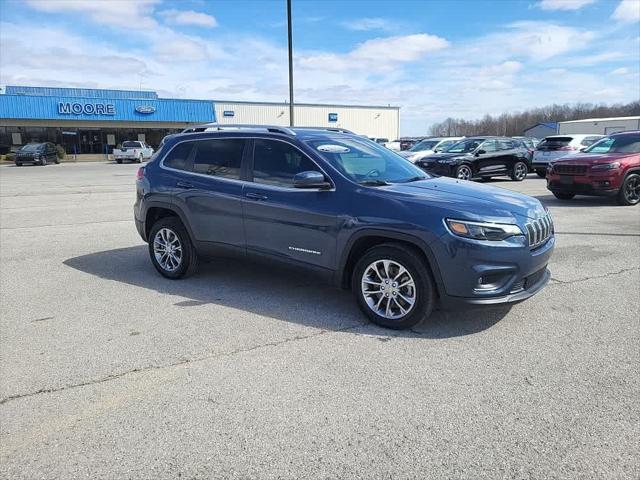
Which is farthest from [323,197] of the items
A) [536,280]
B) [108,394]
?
[108,394]

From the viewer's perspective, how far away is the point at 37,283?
19.7ft

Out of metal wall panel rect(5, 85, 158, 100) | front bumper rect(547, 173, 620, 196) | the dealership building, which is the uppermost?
metal wall panel rect(5, 85, 158, 100)

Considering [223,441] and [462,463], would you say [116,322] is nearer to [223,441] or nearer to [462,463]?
[223,441]

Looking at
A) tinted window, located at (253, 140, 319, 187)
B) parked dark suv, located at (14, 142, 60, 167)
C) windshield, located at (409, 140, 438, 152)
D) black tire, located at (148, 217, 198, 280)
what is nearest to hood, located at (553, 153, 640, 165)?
tinted window, located at (253, 140, 319, 187)

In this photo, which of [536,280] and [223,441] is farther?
[536,280]

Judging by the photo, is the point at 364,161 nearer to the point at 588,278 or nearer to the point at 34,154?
the point at 588,278

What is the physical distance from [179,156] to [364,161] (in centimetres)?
237

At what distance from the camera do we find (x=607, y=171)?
11.6 m

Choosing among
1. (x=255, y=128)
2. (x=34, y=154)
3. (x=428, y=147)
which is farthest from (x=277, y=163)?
(x=34, y=154)

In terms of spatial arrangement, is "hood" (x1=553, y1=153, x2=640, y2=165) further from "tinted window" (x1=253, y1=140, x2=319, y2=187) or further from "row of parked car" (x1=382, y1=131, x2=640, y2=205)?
"tinted window" (x1=253, y1=140, x2=319, y2=187)

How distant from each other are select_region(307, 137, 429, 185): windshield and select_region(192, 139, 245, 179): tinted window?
931 millimetres

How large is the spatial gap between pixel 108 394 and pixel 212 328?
1232mm

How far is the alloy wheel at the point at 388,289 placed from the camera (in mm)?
4344

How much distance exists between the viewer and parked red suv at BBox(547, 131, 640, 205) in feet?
38.2
